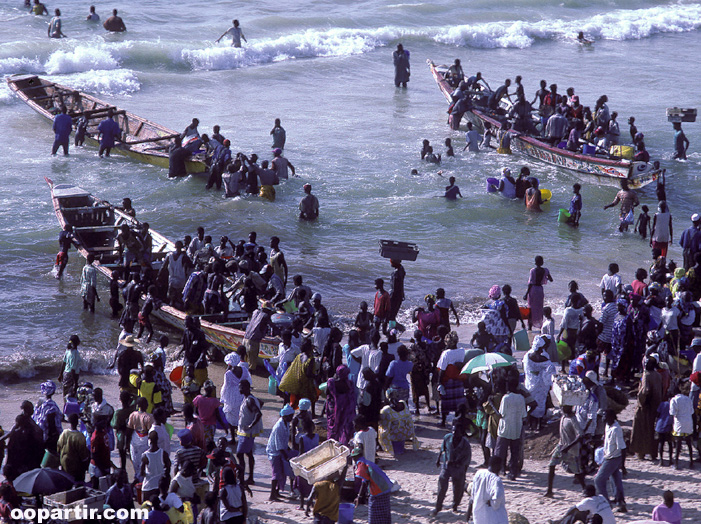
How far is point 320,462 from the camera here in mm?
9344

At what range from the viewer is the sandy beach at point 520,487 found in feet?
30.8

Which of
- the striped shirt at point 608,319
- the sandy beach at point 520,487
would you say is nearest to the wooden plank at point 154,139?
the sandy beach at point 520,487

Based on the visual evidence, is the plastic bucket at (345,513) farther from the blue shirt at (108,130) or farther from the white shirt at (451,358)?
the blue shirt at (108,130)

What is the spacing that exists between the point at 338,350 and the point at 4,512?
178 inches

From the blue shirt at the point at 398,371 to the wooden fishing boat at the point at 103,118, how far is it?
494 inches

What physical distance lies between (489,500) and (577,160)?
632 inches

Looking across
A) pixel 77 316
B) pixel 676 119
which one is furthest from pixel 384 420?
pixel 676 119

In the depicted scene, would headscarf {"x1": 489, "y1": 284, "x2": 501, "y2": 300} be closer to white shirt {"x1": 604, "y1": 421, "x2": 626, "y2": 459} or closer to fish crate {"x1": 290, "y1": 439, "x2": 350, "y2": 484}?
white shirt {"x1": 604, "y1": 421, "x2": 626, "y2": 459}

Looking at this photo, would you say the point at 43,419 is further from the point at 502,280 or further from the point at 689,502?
the point at 502,280

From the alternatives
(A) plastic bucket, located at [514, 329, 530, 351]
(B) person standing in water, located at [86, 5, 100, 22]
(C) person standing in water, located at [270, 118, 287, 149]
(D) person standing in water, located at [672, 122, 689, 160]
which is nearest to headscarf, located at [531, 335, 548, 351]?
(A) plastic bucket, located at [514, 329, 530, 351]

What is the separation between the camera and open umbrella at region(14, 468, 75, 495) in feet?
28.8

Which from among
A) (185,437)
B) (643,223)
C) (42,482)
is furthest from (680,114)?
(42,482)

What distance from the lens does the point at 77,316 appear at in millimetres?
16156

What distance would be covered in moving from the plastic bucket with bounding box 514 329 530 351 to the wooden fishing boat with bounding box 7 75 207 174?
36.6 ft
